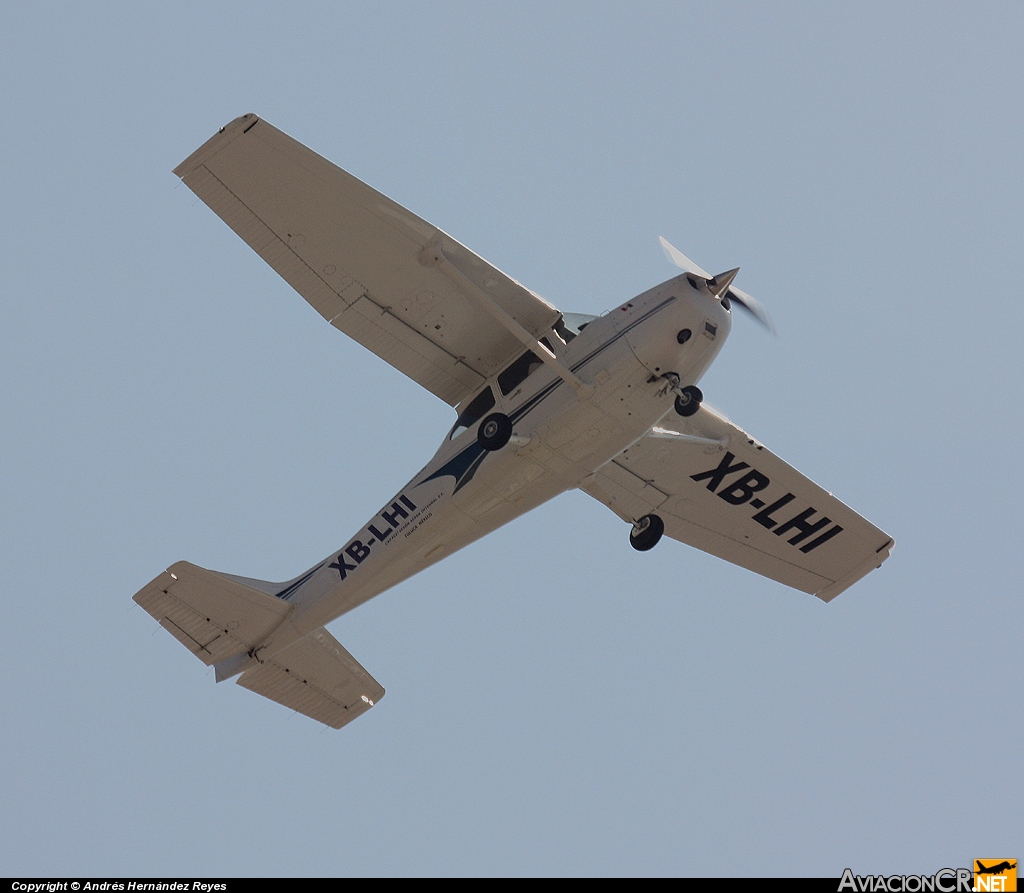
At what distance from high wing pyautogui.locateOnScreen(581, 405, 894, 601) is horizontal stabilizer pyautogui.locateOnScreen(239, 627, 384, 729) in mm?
4210

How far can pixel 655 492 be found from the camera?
2053 centimetres

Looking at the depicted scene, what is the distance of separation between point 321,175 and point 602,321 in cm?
377

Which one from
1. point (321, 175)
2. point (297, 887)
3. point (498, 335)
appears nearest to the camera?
point (297, 887)

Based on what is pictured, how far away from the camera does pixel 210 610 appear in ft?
61.8

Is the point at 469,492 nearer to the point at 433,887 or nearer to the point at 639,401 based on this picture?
the point at 639,401

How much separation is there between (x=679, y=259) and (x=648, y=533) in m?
4.09

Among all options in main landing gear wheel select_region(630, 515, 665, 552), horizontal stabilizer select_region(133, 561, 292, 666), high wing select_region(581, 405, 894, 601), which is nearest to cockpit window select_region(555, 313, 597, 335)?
high wing select_region(581, 405, 894, 601)

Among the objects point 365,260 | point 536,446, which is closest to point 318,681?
point 536,446

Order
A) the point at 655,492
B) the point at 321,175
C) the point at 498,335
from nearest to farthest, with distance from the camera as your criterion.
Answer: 1. the point at 321,175
2. the point at 498,335
3. the point at 655,492

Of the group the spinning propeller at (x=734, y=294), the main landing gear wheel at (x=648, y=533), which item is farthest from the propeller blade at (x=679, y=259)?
the main landing gear wheel at (x=648, y=533)

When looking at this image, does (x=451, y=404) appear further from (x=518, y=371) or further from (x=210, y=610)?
Answer: (x=210, y=610)

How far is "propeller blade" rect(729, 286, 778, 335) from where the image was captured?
17.8 metres

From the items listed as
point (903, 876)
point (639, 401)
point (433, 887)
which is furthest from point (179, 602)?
point (903, 876)

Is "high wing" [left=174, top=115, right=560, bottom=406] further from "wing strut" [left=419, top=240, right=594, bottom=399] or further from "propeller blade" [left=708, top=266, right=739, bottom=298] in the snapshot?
"propeller blade" [left=708, top=266, right=739, bottom=298]
